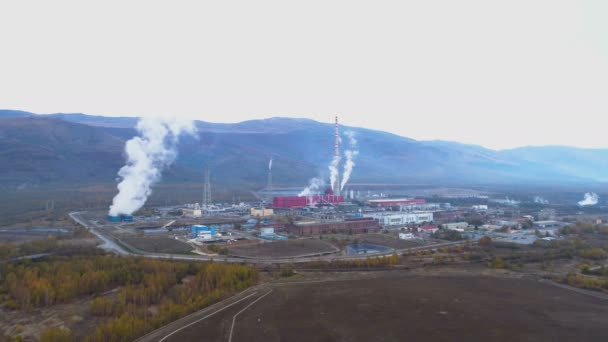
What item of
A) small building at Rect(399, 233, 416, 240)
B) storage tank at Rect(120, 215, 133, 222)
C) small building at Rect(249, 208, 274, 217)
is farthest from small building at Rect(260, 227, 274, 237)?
storage tank at Rect(120, 215, 133, 222)

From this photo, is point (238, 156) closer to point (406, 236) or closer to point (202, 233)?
point (202, 233)

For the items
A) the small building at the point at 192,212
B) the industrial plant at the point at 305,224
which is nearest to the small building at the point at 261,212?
the industrial plant at the point at 305,224

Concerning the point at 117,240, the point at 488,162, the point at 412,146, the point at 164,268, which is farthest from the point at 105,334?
the point at 488,162

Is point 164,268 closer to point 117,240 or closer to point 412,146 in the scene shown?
point 117,240

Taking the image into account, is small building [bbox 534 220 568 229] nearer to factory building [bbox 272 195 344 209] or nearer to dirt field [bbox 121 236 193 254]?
factory building [bbox 272 195 344 209]

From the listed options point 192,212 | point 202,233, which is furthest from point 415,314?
point 192,212
